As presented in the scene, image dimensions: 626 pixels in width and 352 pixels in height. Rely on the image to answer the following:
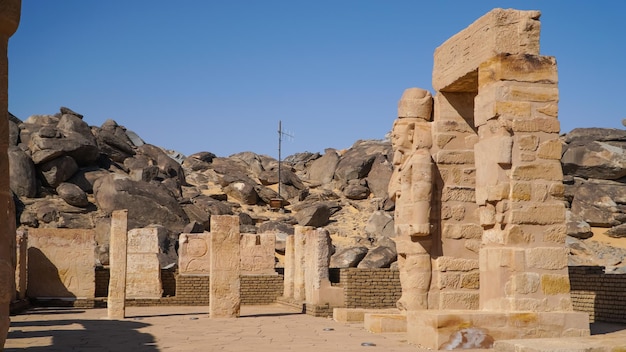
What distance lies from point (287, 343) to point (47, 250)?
10613 millimetres

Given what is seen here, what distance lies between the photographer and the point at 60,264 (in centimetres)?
1842

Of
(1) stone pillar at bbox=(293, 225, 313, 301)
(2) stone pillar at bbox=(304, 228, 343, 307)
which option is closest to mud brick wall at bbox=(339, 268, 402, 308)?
(2) stone pillar at bbox=(304, 228, 343, 307)

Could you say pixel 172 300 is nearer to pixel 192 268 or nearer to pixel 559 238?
pixel 192 268

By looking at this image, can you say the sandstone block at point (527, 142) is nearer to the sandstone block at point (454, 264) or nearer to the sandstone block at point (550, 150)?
the sandstone block at point (550, 150)

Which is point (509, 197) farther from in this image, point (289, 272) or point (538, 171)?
point (289, 272)

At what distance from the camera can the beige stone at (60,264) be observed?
60.1 feet

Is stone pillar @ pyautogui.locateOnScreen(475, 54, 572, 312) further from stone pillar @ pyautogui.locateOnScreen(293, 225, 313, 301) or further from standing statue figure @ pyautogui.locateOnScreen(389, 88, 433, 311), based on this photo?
stone pillar @ pyautogui.locateOnScreen(293, 225, 313, 301)

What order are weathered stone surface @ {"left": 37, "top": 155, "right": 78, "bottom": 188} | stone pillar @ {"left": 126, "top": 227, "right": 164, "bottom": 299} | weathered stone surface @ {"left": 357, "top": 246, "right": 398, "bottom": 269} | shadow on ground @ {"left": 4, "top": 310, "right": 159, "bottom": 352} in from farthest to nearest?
1. weathered stone surface @ {"left": 37, "top": 155, "right": 78, "bottom": 188}
2. weathered stone surface @ {"left": 357, "top": 246, "right": 398, "bottom": 269}
3. stone pillar @ {"left": 126, "top": 227, "right": 164, "bottom": 299}
4. shadow on ground @ {"left": 4, "top": 310, "right": 159, "bottom": 352}

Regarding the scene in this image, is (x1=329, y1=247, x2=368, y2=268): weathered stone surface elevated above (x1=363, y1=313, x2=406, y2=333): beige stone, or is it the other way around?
(x1=329, y1=247, x2=368, y2=268): weathered stone surface

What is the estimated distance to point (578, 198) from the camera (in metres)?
32.8

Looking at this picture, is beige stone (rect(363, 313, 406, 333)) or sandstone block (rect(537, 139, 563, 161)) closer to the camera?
sandstone block (rect(537, 139, 563, 161))

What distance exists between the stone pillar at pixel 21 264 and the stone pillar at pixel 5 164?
12092 millimetres

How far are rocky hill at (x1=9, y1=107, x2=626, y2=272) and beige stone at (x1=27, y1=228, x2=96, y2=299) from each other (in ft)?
17.4

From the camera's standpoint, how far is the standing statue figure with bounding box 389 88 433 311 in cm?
1049
